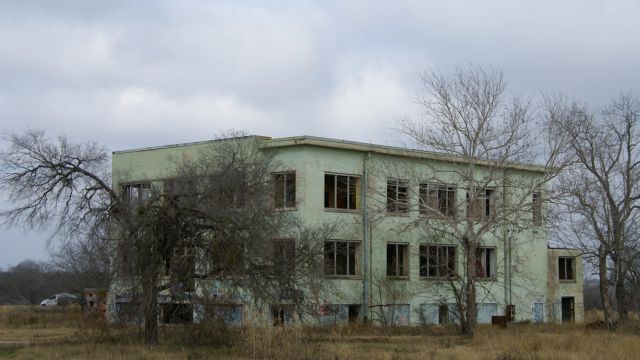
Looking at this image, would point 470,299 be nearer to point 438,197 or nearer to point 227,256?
point 438,197

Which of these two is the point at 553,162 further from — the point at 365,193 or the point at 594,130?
the point at 365,193

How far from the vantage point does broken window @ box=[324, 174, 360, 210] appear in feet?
146

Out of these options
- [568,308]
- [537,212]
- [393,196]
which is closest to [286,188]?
[393,196]

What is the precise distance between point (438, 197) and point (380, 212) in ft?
15.4

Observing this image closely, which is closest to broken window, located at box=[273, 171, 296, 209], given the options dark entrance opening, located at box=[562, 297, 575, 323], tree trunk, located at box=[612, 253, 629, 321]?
tree trunk, located at box=[612, 253, 629, 321]

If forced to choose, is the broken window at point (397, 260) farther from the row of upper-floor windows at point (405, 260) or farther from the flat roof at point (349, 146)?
the flat roof at point (349, 146)

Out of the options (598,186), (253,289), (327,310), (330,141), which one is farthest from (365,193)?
(253,289)

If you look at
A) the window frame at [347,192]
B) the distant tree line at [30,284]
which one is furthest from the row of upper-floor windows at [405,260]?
the distant tree line at [30,284]

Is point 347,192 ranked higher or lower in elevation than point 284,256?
higher

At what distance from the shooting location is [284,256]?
3025 centimetres

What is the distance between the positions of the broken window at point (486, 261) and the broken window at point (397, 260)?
5672mm

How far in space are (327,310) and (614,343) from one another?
1353 cm

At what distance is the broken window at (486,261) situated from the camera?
51.0 m

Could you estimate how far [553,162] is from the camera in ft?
129
